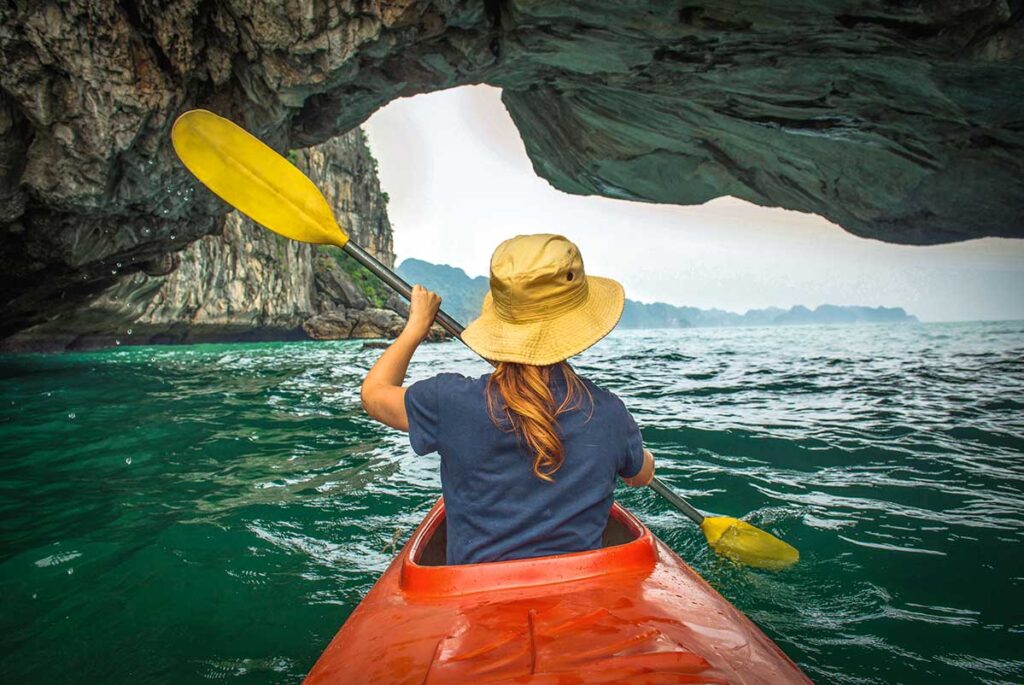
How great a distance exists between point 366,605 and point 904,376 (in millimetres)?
12427

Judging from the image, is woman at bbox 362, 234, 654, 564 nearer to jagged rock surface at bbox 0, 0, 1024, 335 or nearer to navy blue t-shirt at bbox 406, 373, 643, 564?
navy blue t-shirt at bbox 406, 373, 643, 564

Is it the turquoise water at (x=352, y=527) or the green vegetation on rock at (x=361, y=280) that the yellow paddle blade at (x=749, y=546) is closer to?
the turquoise water at (x=352, y=527)

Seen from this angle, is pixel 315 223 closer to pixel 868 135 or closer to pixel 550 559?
pixel 550 559

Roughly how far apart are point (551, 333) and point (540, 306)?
0.08 metres

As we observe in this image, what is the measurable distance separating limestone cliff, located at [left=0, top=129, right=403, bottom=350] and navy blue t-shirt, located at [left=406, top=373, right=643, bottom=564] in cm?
1150

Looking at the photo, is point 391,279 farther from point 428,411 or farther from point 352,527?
point 352,527

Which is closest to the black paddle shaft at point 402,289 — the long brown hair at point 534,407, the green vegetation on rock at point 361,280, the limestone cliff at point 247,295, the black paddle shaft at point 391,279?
the black paddle shaft at point 391,279

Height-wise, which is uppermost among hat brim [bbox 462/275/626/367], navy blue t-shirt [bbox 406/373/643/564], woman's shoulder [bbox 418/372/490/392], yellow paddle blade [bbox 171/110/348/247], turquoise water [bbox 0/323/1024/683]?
yellow paddle blade [bbox 171/110/348/247]

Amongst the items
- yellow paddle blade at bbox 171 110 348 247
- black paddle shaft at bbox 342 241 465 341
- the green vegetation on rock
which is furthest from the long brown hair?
the green vegetation on rock

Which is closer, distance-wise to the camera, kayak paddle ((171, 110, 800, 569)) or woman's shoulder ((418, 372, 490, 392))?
woman's shoulder ((418, 372, 490, 392))

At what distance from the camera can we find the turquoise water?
2188 millimetres

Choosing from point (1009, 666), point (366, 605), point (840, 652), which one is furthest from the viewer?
point (840, 652)

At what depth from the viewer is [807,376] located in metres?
11.1

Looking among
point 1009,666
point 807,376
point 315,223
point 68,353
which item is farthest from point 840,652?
point 68,353
